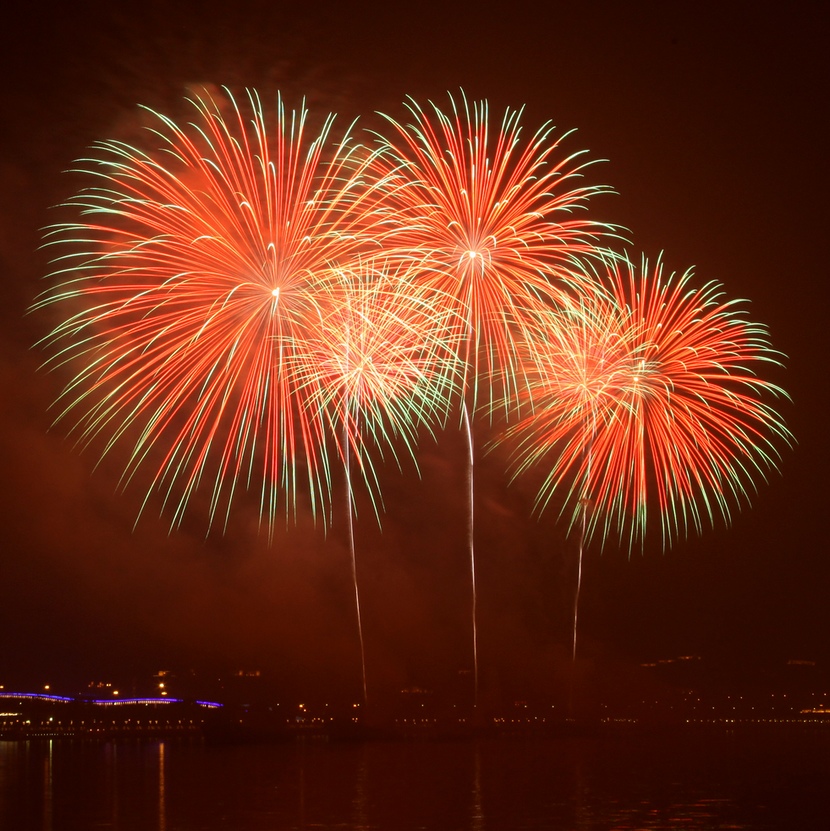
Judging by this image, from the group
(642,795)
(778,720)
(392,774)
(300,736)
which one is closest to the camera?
(642,795)

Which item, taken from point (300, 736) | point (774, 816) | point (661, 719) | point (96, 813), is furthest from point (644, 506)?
point (661, 719)

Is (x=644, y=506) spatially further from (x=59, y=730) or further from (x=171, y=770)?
(x=59, y=730)

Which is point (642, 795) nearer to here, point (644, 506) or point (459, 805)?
point (459, 805)

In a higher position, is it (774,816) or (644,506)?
(644,506)

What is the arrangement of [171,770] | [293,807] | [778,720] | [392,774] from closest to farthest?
[293,807] → [392,774] → [171,770] → [778,720]

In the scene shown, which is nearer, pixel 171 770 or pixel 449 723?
pixel 171 770

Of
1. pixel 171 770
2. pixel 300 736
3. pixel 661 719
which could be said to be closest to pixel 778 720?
pixel 661 719
